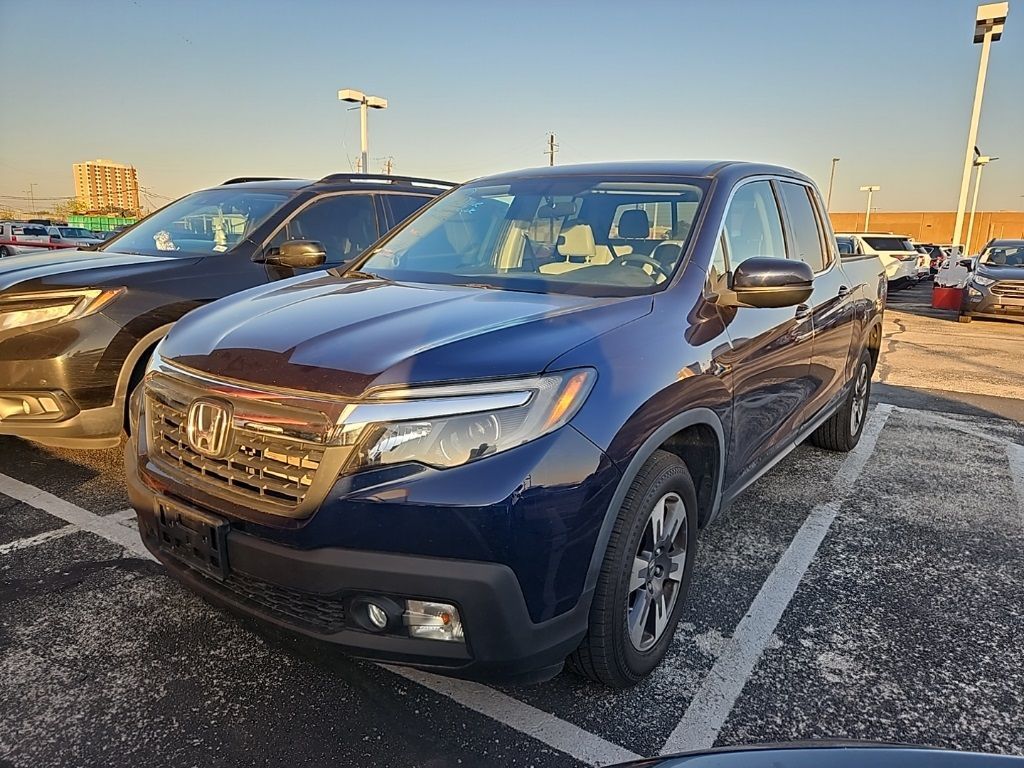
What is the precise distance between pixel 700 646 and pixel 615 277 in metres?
1.45

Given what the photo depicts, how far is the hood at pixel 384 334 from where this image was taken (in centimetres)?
199

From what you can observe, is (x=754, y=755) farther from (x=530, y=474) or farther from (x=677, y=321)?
(x=677, y=321)

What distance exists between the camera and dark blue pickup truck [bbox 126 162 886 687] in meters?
1.87

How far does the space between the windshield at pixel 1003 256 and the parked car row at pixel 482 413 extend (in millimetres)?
13653

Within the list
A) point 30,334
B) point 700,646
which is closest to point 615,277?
point 700,646

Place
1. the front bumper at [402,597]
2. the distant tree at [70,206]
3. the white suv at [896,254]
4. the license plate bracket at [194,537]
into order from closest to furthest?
Answer: the front bumper at [402,597] → the license plate bracket at [194,537] → the white suv at [896,254] → the distant tree at [70,206]

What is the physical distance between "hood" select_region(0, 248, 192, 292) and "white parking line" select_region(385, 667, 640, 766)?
111 inches

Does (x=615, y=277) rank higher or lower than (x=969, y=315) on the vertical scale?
higher

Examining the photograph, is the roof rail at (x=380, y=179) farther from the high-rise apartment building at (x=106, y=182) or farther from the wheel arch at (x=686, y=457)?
the high-rise apartment building at (x=106, y=182)

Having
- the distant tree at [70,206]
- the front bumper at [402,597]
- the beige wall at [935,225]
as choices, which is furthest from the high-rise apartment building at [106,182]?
the front bumper at [402,597]

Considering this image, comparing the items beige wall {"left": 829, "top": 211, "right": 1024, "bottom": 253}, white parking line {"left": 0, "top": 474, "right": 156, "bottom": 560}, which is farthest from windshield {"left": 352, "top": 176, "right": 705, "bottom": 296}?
beige wall {"left": 829, "top": 211, "right": 1024, "bottom": 253}

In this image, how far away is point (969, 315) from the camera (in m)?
13.9

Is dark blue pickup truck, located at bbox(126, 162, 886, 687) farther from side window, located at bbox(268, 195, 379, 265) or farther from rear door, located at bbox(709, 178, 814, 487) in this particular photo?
side window, located at bbox(268, 195, 379, 265)

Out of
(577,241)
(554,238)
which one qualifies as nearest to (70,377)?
(554,238)
